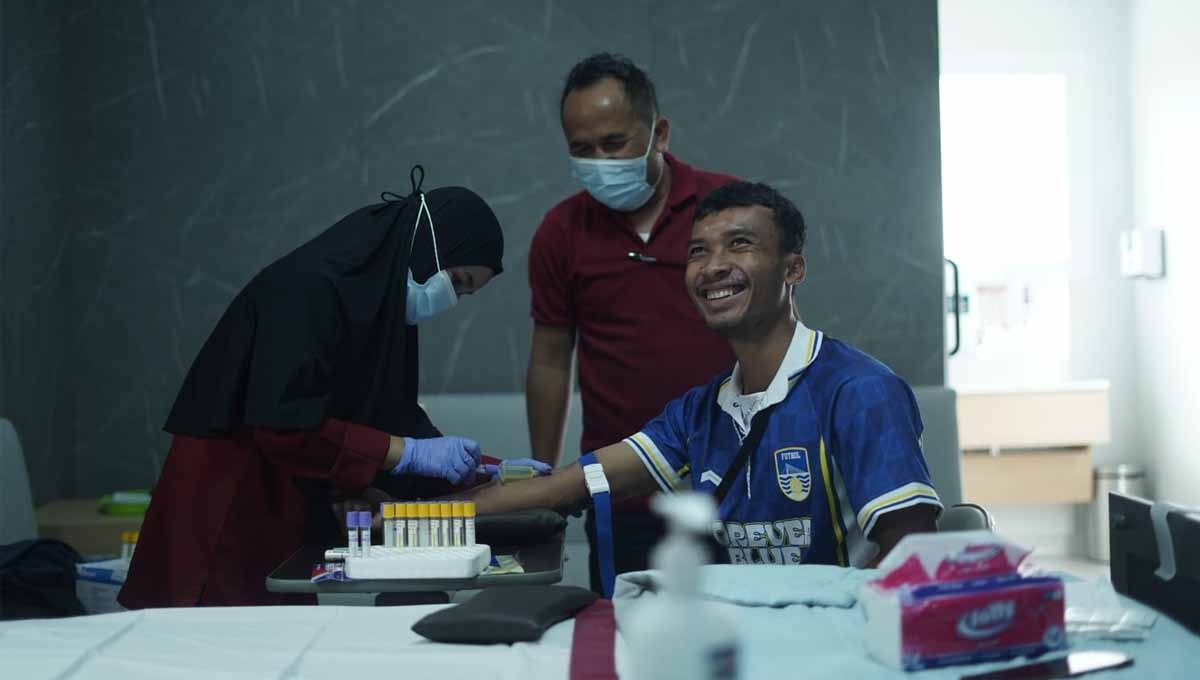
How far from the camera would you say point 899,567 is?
1.10m

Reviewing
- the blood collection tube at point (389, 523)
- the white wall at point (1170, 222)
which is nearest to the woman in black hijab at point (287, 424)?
the blood collection tube at point (389, 523)

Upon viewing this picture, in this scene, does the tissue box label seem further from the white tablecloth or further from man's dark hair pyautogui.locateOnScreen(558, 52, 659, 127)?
man's dark hair pyautogui.locateOnScreen(558, 52, 659, 127)

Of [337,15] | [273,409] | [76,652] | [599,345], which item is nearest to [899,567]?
[76,652]

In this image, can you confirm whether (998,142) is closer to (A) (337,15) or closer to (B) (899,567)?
(A) (337,15)

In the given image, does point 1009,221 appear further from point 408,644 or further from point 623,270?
point 408,644

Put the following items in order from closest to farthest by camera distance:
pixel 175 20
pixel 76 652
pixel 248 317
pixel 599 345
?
pixel 76 652, pixel 248 317, pixel 599 345, pixel 175 20

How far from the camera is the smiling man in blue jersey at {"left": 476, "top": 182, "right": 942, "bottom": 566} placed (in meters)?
1.72

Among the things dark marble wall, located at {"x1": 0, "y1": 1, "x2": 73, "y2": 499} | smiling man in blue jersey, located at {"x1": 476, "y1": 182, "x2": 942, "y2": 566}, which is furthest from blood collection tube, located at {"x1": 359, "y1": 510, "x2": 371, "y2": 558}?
dark marble wall, located at {"x1": 0, "y1": 1, "x2": 73, "y2": 499}

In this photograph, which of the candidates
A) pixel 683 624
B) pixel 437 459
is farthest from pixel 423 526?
pixel 683 624

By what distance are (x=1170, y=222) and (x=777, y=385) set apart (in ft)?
12.4

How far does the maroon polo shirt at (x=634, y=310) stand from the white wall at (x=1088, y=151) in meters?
3.34

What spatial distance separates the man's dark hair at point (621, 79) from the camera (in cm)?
235

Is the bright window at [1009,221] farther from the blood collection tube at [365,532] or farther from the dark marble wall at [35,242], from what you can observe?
the blood collection tube at [365,532]

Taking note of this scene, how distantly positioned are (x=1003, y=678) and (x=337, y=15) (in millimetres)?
3074
